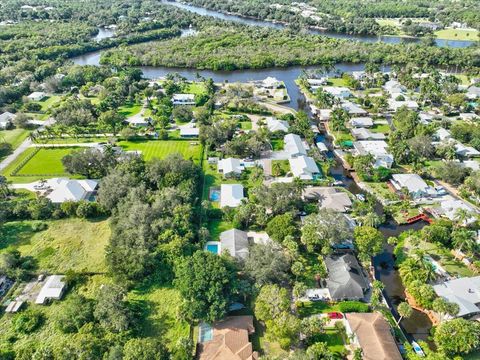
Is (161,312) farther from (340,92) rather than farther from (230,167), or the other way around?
(340,92)

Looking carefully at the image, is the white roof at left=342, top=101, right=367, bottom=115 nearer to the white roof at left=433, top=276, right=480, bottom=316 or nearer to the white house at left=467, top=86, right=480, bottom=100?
the white house at left=467, top=86, right=480, bottom=100

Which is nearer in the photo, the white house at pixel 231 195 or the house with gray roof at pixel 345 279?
the house with gray roof at pixel 345 279

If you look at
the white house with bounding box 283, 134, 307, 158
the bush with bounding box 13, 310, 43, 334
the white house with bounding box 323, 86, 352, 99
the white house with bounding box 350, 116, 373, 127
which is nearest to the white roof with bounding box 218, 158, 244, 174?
the white house with bounding box 283, 134, 307, 158

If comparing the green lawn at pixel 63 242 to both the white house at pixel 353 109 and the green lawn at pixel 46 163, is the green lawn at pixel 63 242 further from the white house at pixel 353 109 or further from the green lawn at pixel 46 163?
the white house at pixel 353 109

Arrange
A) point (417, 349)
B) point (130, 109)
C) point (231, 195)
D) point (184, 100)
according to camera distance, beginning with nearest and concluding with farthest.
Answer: point (417, 349) < point (231, 195) < point (130, 109) < point (184, 100)

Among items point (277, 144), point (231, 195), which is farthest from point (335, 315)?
point (277, 144)

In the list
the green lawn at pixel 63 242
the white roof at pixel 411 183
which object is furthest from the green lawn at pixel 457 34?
the green lawn at pixel 63 242
